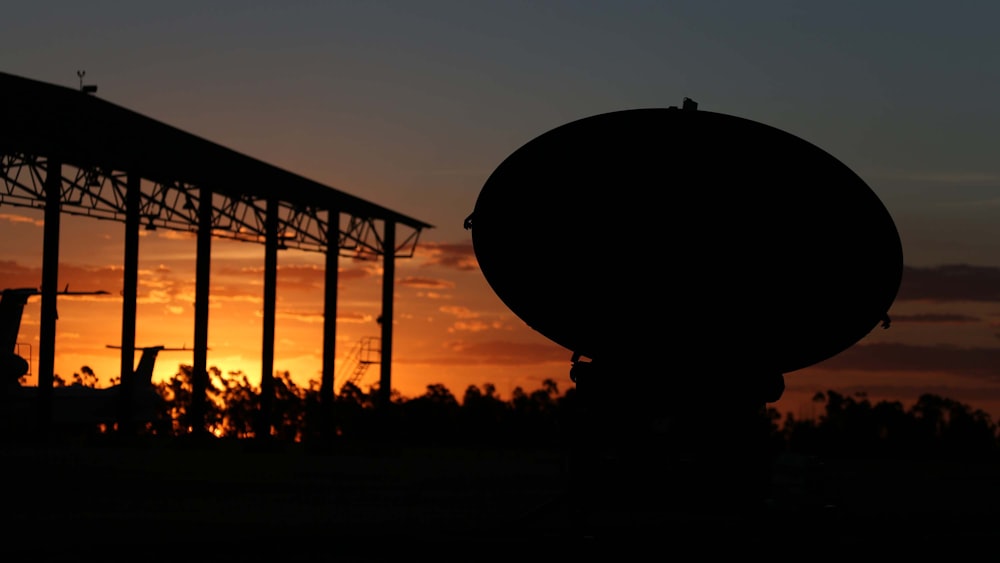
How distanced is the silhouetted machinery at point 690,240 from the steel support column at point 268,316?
4020 centimetres

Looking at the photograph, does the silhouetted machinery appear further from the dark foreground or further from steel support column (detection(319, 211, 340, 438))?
steel support column (detection(319, 211, 340, 438))

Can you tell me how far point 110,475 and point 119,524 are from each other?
44.7ft

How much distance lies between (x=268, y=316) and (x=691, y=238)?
4270 centimetres

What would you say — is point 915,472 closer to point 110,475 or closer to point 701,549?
point 110,475

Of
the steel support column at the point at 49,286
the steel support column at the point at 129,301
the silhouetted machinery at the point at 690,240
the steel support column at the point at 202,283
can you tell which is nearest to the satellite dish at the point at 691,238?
the silhouetted machinery at the point at 690,240

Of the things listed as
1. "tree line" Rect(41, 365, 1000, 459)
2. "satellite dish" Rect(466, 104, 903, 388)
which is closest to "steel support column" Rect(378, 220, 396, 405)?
"tree line" Rect(41, 365, 1000, 459)

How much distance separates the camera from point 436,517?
21.9m

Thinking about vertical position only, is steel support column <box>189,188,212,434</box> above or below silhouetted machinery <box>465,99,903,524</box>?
above

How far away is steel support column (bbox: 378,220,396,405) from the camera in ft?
206

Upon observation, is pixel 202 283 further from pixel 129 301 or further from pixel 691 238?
pixel 691 238

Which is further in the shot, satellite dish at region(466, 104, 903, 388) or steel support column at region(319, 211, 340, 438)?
steel support column at region(319, 211, 340, 438)

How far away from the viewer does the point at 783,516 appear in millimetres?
16281

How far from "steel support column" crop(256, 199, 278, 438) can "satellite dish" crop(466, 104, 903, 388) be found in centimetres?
4013

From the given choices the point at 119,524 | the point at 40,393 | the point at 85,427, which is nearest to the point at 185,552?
the point at 119,524
